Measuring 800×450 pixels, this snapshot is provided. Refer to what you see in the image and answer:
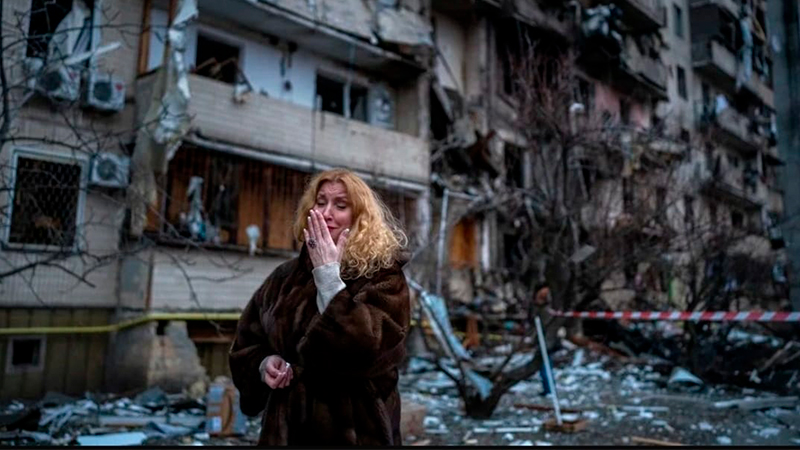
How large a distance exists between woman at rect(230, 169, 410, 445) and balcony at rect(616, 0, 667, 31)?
12783 millimetres

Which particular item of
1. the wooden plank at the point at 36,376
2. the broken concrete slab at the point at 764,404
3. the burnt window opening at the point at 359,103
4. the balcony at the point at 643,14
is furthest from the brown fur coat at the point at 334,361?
the burnt window opening at the point at 359,103

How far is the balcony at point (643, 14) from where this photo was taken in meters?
13.3

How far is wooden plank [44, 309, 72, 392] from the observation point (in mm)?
8789

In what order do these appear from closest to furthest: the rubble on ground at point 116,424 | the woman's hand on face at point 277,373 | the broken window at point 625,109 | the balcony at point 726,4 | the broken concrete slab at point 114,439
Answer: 1. the woman's hand on face at point 277,373
2. the broken concrete slab at point 114,439
3. the rubble on ground at point 116,424
4. the balcony at point 726,4
5. the broken window at point 625,109

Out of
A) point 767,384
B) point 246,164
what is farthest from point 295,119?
point 767,384

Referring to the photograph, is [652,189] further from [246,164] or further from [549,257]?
[246,164]

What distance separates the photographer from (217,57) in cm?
1206

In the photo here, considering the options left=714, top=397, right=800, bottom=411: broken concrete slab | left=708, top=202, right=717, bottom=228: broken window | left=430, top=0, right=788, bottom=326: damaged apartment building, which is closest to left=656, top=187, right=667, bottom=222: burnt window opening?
left=430, top=0, right=788, bottom=326: damaged apartment building

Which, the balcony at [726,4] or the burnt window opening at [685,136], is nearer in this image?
the balcony at [726,4]

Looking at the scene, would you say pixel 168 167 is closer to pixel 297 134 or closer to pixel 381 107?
pixel 297 134

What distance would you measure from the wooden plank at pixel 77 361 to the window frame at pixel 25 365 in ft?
1.20

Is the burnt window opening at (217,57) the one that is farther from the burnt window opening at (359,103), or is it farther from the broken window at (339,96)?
the burnt window opening at (359,103)

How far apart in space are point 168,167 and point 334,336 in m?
9.45

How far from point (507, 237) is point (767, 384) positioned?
30.6 feet
